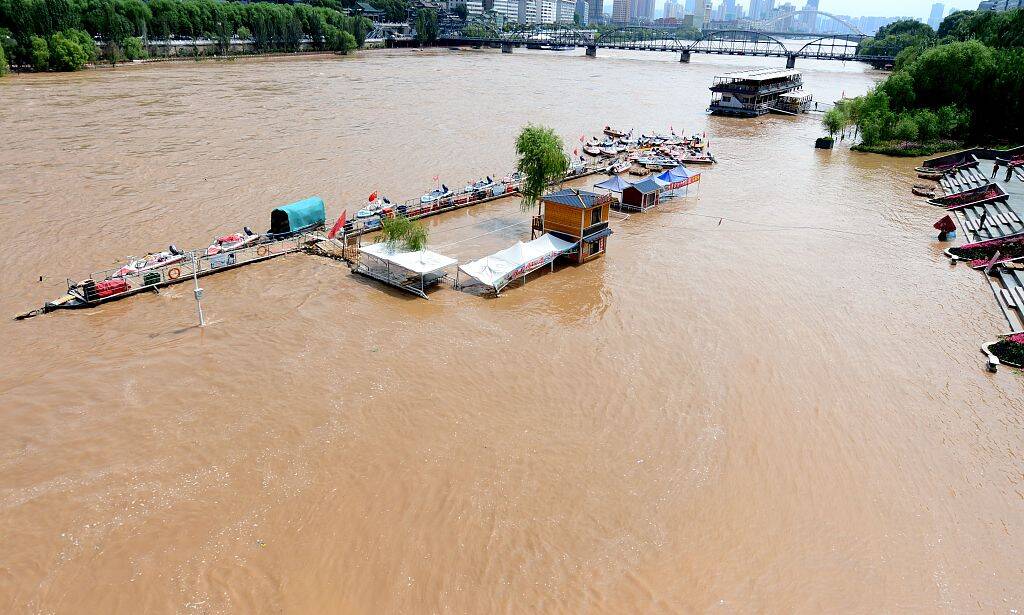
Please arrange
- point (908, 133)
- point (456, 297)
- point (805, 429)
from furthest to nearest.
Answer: point (908, 133), point (456, 297), point (805, 429)

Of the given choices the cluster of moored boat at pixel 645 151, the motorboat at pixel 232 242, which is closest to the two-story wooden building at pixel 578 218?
the motorboat at pixel 232 242

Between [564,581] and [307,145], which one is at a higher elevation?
[307,145]

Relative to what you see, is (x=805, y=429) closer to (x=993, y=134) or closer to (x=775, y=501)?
(x=775, y=501)

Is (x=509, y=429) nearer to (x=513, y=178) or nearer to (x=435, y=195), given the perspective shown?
(x=435, y=195)

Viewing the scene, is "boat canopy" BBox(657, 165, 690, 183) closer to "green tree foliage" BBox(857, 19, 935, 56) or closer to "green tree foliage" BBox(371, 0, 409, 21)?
"green tree foliage" BBox(857, 19, 935, 56)

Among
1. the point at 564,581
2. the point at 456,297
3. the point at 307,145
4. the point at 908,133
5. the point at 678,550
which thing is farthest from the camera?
the point at 908,133

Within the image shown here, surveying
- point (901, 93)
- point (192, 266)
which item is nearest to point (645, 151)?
point (901, 93)

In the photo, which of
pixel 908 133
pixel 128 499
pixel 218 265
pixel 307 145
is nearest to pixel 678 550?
pixel 128 499
